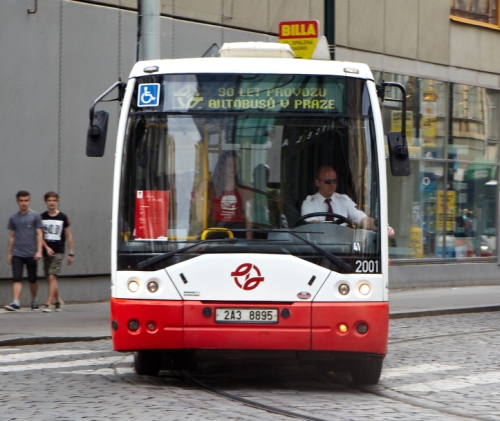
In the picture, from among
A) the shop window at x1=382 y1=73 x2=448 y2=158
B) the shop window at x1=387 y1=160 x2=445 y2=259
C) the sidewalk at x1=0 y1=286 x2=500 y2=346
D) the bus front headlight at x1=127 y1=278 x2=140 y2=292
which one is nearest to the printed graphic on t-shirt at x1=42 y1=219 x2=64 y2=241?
the sidewalk at x1=0 y1=286 x2=500 y2=346

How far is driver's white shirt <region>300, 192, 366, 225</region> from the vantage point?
7.90 m

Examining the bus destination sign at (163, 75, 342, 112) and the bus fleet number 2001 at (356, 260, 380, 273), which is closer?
the bus fleet number 2001 at (356, 260, 380, 273)

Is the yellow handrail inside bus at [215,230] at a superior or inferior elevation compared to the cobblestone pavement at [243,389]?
superior

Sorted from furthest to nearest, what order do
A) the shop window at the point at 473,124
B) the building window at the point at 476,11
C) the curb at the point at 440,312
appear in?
the building window at the point at 476,11
the shop window at the point at 473,124
the curb at the point at 440,312

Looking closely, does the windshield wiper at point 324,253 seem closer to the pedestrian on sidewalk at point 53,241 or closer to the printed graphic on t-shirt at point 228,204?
the printed graphic on t-shirt at point 228,204

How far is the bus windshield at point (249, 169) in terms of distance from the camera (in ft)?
25.8

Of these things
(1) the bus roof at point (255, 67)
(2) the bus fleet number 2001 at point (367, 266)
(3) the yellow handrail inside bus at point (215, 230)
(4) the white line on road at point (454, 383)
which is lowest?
(4) the white line on road at point (454, 383)

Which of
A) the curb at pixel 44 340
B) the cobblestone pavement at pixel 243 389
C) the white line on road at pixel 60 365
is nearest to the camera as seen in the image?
the cobblestone pavement at pixel 243 389

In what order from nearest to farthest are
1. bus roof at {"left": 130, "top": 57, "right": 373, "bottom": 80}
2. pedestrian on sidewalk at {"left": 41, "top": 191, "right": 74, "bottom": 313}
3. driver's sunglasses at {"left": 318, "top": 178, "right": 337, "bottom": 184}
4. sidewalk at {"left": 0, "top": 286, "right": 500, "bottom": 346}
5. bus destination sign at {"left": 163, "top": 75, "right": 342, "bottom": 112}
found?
driver's sunglasses at {"left": 318, "top": 178, "right": 337, "bottom": 184} → bus destination sign at {"left": 163, "top": 75, "right": 342, "bottom": 112} → bus roof at {"left": 130, "top": 57, "right": 373, "bottom": 80} → sidewalk at {"left": 0, "top": 286, "right": 500, "bottom": 346} → pedestrian on sidewalk at {"left": 41, "top": 191, "right": 74, "bottom": 313}

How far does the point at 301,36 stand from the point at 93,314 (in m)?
4.87

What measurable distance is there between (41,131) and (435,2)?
1030 cm

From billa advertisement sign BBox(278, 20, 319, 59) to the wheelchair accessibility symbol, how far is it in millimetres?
5828

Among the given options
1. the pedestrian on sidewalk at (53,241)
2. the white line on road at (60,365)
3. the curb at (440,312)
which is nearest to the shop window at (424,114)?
the curb at (440,312)

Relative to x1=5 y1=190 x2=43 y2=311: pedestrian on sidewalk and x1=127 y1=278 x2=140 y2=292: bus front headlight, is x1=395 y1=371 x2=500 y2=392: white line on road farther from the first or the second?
x1=5 y1=190 x2=43 y2=311: pedestrian on sidewalk
